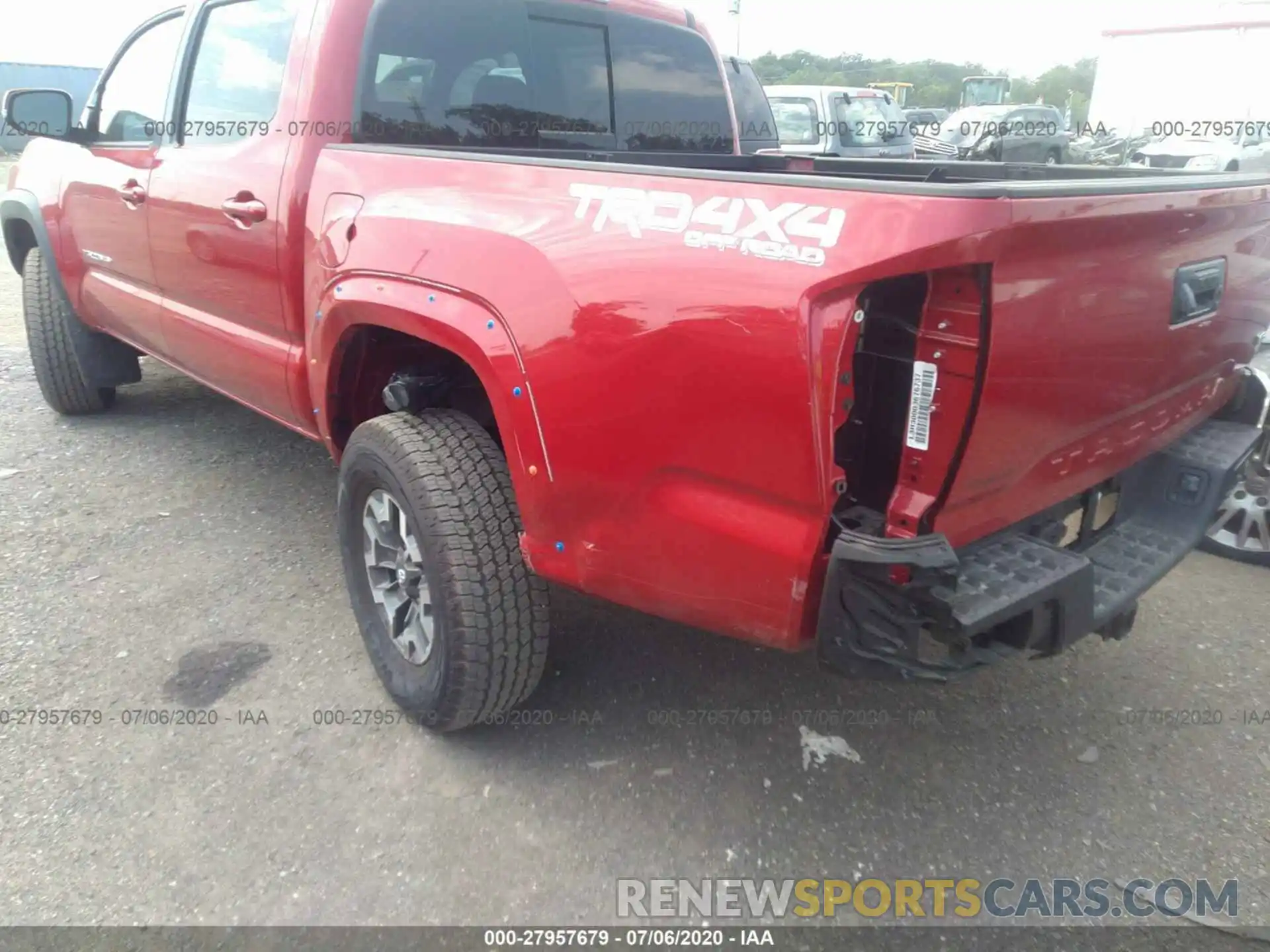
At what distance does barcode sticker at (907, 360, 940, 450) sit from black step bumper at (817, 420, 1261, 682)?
181 mm

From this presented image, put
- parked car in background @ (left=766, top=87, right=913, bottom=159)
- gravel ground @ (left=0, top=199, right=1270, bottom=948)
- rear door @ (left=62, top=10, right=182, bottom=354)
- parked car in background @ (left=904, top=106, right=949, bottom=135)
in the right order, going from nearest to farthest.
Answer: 1. gravel ground @ (left=0, top=199, right=1270, bottom=948)
2. rear door @ (left=62, top=10, right=182, bottom=354)
3. parked car in background @ (left=766, top=87, right=913, bottom=159)
4. parked car in background @ (left=904, top=106, right=949, bottom=135)

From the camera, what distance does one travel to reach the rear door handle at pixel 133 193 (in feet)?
11.8

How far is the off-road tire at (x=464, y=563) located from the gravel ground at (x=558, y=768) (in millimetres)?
258

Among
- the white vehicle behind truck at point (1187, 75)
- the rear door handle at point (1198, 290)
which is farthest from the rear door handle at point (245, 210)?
the white vehicle behind truck at point (1187, 75)

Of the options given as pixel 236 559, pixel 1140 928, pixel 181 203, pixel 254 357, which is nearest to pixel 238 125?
pixel 181 203

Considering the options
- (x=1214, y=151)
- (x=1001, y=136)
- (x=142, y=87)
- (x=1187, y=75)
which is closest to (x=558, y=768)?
(x=142, y=87)

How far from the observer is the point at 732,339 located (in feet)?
5.69

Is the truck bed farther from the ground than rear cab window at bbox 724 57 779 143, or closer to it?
closer to it

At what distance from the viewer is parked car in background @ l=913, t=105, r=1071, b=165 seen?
669 inches

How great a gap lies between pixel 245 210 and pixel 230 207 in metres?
0.09

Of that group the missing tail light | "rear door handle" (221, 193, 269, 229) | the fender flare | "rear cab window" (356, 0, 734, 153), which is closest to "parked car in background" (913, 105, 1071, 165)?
"rear cab window" (356, 0, 734, 153)

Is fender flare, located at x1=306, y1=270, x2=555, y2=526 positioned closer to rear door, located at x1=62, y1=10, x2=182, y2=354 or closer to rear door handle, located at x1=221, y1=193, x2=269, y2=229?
rear door handle, located at x1=221, y1=193, x2=269, y2=229

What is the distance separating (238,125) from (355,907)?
8.20 feet

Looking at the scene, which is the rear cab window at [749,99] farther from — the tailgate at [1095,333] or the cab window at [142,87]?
the tailgate at [1095,333]
